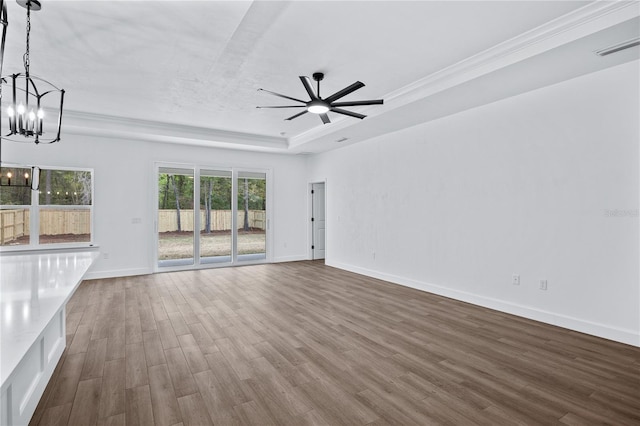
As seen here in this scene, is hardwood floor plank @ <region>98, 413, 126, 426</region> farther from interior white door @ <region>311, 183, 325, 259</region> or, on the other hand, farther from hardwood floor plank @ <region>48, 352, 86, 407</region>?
interior white door @ <region>311, 183, 325, 259</region>

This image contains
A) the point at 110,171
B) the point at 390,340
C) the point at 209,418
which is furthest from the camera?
the point at 110,171

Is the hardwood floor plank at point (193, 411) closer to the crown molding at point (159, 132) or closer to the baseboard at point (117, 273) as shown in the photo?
the baseboard at point (117, 273)

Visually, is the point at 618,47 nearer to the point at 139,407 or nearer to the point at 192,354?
the point at 192,354

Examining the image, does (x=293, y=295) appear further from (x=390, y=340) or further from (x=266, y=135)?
(x=266, y=135)

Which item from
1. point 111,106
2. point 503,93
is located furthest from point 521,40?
point 111,106

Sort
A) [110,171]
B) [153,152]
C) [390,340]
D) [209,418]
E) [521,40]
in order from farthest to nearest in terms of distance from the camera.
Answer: [153,152] < [110,171] < [390,340] < [521,40] < [209,418]

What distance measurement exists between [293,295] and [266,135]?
3.72m

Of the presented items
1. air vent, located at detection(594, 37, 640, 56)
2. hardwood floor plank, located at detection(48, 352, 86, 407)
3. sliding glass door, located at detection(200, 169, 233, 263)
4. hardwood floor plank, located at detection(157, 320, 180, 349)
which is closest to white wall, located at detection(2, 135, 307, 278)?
sliding glass door, located at detection(200, 169, 233, 263)

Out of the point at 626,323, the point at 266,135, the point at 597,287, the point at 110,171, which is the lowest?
the point at 626,323

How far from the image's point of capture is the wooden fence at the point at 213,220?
23.0ft

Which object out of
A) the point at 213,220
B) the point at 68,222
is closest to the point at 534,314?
the point at 213,220

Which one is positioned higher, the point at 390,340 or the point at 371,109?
the point at 371,109

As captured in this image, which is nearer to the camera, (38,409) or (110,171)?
(38,409)

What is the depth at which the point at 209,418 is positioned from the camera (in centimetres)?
218
